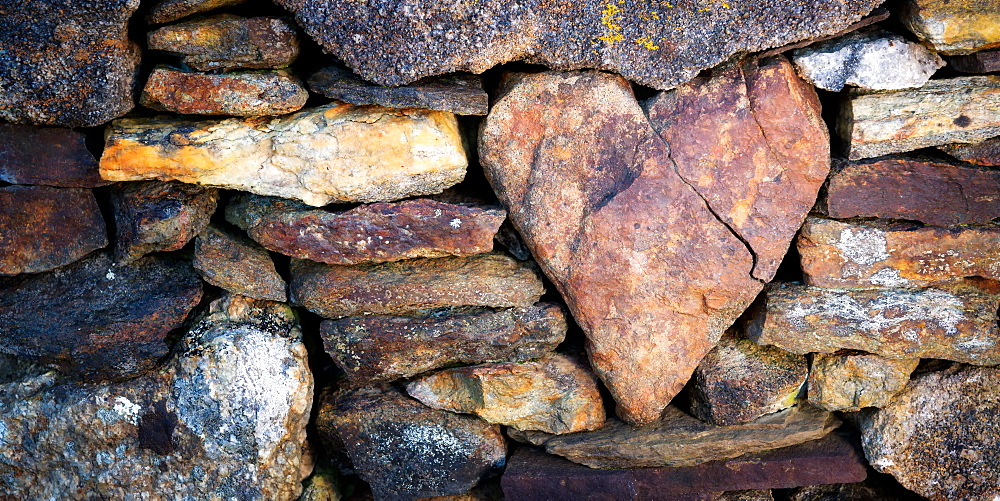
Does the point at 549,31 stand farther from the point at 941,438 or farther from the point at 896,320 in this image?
the point at 941,438

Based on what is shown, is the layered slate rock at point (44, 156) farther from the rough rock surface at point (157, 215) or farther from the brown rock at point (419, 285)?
the brown rock at point (419, 285)

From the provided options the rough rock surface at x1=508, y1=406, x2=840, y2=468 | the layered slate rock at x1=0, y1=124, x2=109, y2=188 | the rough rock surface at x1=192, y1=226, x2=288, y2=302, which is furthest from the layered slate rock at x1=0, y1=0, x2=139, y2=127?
the rough rock surface at x1=508, y1=406, x2=840, y2=468

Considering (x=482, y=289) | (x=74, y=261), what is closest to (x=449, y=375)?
(x=482, y=289)

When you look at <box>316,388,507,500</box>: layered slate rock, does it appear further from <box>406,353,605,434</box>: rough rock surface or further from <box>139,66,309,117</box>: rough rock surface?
<box>139,66,309,117</box>: rough rock surface

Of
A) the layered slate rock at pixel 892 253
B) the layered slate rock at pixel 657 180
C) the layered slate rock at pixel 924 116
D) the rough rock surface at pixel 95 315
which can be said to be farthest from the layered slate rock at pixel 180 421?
the layered slate rock at pixel 924 116

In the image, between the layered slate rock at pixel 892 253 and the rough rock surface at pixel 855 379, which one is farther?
the rough rock surface at pixel 855 379

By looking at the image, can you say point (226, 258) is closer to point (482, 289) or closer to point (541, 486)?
point (482, 289)

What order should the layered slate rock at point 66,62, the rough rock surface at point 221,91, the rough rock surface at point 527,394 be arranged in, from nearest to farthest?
the layered slate rock at point 66,62, the rough rock surface at point 221,91, the rough rock surface at point 527,394
